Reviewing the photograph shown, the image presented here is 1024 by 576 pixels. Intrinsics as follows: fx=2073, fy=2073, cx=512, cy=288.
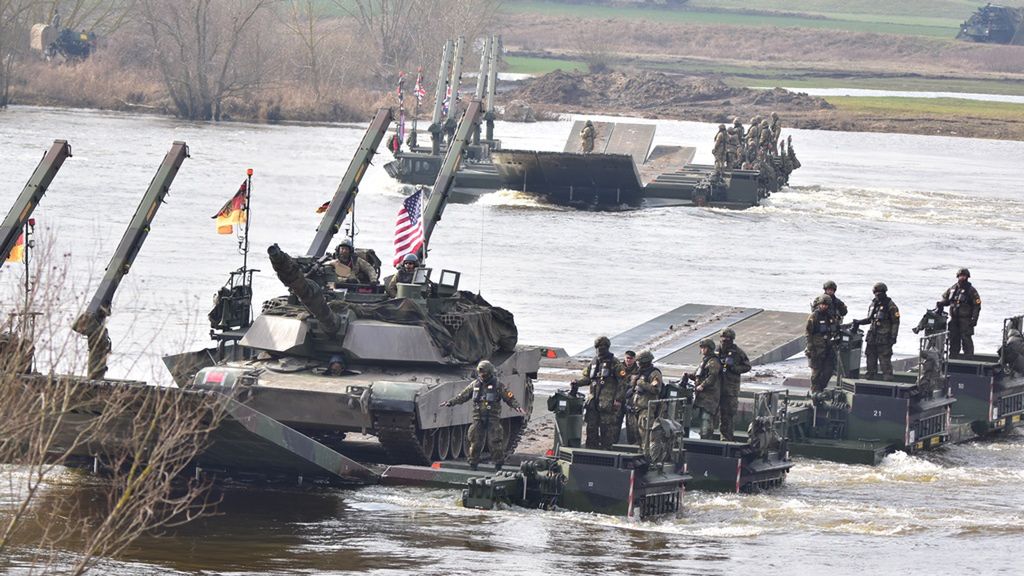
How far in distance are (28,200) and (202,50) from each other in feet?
213

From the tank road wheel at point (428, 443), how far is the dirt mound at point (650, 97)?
8834 centimetres

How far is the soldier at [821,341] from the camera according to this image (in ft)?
86.7

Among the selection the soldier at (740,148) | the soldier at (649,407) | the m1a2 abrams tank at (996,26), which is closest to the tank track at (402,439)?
the soldier at (649,407)

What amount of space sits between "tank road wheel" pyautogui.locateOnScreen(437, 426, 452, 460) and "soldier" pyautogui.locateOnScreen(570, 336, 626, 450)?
6.49 feet

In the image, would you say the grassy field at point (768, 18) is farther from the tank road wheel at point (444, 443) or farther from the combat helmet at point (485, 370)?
the combat helmet at point (485, 370)

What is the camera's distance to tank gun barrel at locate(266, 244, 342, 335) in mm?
21672

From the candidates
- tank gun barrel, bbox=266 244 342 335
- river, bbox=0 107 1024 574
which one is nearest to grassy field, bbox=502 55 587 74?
river, bbox=0 107 1024 574

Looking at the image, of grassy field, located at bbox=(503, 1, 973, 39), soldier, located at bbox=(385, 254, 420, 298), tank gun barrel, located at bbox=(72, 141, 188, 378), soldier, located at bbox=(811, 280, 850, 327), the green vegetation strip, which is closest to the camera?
tank gun barrel, located at bbox=(72, 141, 188, 378)

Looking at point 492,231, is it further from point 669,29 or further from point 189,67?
point 669,29

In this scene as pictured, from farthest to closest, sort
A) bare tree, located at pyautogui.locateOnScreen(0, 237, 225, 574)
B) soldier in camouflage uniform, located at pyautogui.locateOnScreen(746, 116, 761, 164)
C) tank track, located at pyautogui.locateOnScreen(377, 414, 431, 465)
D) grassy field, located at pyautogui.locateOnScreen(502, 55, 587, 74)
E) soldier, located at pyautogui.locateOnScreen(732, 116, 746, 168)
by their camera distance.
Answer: grassy field, located at pyautogui.locateOnScreen(502, 55, 587, 74), soldier in camouflage uniform, located at pyautogui.locateOnScreen(746, 116, 761, 164), soldier, located at pyautogui.locateOnScreen(732, 116, 746, 168), tank track, located at pyautogui.locateOnScreen(377, 414, 431, 465), bare tree, located at pyautogui.locateOnScreen(0, 237, 225, 574)

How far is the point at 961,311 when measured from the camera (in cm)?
2962

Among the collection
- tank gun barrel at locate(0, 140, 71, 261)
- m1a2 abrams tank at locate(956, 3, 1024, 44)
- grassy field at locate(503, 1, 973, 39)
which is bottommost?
tank gun barrel at locate(0, 140, 71, 261)

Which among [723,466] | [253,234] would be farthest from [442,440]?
[253,234]

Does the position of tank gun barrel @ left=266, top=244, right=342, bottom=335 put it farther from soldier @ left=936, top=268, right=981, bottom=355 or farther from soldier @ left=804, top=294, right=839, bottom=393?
soldier @ left=936, top=268, right=981, bottom=355
